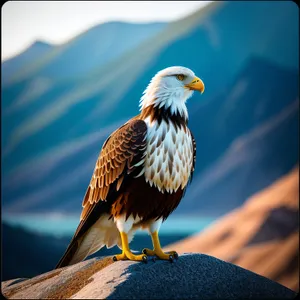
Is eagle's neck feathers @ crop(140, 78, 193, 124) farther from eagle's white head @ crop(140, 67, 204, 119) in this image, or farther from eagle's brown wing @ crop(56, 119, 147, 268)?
eagle's brown wing @ crop(56, 119, 147, 268)

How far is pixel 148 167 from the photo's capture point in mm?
5430

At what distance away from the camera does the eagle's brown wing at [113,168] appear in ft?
17.9

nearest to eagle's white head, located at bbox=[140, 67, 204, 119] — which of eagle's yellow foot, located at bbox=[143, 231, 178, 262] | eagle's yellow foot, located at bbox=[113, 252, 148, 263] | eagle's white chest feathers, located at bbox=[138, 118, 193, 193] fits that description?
eagle's white chest feathers, located at bbox=[138, 118, 193, 193]

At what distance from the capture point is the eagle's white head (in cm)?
559

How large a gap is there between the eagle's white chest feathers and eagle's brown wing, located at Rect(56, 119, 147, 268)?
0.26 ft

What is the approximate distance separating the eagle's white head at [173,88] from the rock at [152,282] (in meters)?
1.57

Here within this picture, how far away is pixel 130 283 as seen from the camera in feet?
17.1

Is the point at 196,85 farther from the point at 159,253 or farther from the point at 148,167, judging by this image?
the point at 159,253

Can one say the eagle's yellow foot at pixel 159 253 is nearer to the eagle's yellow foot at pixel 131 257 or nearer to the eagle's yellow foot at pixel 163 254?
the eagle's yellow foot at pixel 163 254

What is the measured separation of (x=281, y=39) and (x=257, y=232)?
471 centimetres

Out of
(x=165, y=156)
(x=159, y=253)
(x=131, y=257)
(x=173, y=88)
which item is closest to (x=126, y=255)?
(x=131, y=257)

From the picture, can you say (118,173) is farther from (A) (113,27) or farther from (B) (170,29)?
(B) (170,29)

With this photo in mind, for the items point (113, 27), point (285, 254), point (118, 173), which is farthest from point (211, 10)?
point (118, 173)

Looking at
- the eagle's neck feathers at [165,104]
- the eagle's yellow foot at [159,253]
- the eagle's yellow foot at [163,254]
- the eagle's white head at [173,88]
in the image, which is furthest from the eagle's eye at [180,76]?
the eagle's yellow foot at [163,254]
